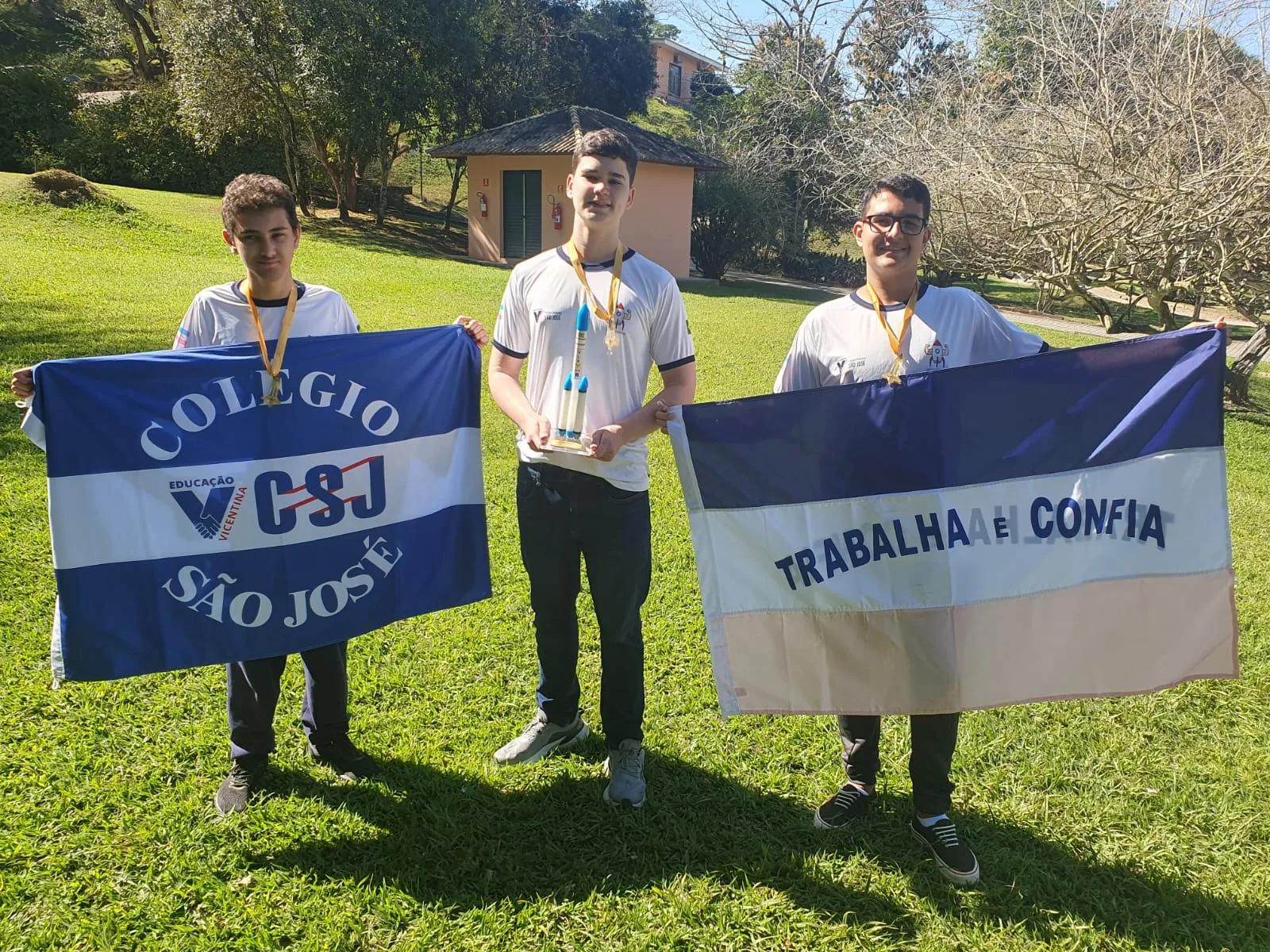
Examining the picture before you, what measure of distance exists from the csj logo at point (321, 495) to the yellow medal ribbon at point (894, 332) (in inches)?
68.7

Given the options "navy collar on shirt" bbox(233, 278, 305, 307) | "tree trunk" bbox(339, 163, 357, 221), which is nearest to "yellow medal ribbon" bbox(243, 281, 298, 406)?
"navy collar on shirt" bbox(233, 278, 305, 307)

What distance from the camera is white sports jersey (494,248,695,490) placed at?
115 inches

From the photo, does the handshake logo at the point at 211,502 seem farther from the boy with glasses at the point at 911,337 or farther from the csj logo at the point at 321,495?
the boy with glasses at the point at 911,337

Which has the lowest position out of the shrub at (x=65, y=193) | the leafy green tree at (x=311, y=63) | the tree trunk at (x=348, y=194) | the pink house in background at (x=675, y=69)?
the shrub at (x=65, y=193)

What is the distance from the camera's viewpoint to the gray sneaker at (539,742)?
135 inches

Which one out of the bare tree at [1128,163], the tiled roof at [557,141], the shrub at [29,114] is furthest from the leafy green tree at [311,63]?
the bare tree at [1128,163]

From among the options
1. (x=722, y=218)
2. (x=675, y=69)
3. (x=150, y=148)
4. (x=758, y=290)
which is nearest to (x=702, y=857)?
(x=758, y=290)

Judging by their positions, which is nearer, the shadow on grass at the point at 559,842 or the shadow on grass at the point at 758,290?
the shadow on grass at the point at 559,842

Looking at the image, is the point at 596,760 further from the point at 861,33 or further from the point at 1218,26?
the point at 861,33

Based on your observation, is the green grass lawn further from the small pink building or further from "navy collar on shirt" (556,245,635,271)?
the small pink building

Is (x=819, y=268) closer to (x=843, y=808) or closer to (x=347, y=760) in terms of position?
(x=843, y=808)

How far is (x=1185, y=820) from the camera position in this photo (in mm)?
3256

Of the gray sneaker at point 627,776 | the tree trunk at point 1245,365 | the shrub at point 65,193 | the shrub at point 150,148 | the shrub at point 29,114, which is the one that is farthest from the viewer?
the shrub at point 150,148

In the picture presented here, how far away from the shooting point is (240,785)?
123 inches
